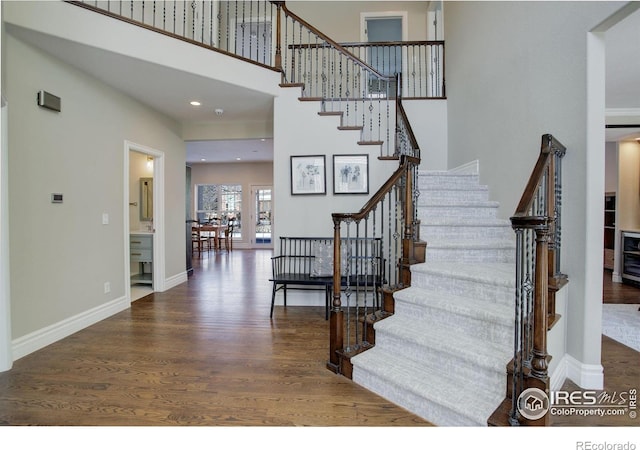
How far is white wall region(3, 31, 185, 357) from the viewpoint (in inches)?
107

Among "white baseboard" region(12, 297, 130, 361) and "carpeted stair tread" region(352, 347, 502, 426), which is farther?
"white baseboard" region(12, 297, 130, 361)

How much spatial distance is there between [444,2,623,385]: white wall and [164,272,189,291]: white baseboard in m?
4.85

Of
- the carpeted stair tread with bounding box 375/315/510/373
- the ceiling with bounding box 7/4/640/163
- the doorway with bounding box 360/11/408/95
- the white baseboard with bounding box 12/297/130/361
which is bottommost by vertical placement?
the white baseboard with bounding box 12/297/130/361

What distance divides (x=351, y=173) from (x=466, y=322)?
8.51 ft

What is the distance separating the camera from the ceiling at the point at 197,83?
2705mm

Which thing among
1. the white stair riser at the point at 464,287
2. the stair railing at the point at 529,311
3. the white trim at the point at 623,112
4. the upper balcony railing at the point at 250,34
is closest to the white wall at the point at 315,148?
the upper balcony railing at the point at 250,34

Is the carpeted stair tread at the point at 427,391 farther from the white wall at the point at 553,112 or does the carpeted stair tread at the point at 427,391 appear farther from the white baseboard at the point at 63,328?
the white baseboard at the point at 63,328

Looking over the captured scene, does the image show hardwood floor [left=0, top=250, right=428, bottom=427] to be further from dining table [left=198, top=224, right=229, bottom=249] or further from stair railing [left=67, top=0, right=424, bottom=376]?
dining table [left=198, top=224, right=229, bottom=249]

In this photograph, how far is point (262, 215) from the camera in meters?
11.0

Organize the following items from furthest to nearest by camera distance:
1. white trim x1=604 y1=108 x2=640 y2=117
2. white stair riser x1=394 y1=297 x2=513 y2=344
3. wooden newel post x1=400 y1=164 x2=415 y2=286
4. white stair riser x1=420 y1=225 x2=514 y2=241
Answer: white trim x1=604 y1=108 x2=640 y2=117
white stair riser x1=420 y1=225 x2=514 y2=241
wooden newel post x1=400 y1=164 x2=415 y2=286
white stair riser x1=394 y1=297 x2=513 y2=344

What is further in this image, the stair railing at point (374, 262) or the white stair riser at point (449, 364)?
the stair railing at point (374, 262)

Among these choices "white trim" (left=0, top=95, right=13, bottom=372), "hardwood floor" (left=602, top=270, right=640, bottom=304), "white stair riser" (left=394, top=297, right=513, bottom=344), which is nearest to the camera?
"white stair riser" (left=394, top=297, right=513, bottom=344)

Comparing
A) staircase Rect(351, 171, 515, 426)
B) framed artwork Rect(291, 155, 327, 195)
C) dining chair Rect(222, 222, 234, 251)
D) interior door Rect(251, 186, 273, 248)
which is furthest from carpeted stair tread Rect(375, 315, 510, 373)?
interior door Rect(251, 186, 273, 248)

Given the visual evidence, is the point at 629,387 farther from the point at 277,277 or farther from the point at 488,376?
the point at 277,277
